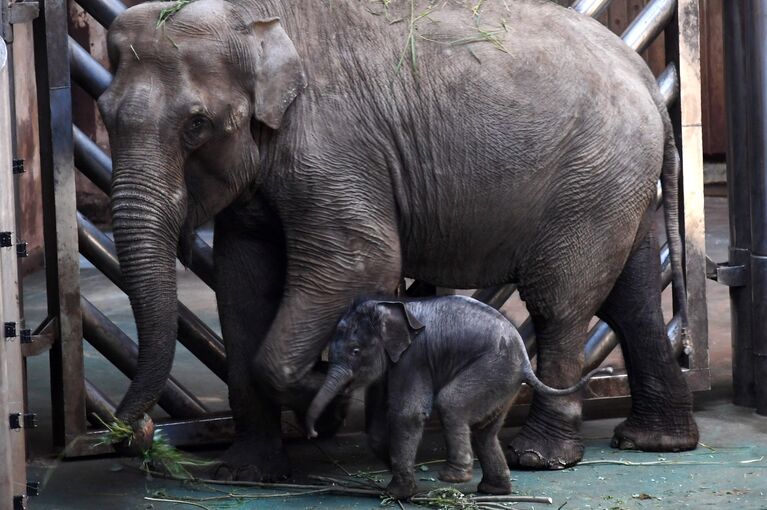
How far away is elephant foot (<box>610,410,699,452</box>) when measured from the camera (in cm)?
570

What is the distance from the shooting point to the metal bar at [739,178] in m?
6.30

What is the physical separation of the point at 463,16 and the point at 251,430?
1.77 metres

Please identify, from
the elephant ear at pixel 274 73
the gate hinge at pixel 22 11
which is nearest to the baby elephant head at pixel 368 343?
the elephant ear at pixel 274 73

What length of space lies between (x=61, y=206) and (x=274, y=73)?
1.27m

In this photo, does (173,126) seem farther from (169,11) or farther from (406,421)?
(406,421)

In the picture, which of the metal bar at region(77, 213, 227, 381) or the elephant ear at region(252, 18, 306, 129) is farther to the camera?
the metal bar at region(77, 213, 227, 381)

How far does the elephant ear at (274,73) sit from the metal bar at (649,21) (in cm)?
192

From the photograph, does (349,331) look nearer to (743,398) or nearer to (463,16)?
(463,16)

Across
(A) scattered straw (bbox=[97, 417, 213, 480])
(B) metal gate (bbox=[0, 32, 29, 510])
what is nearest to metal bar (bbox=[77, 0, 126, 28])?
(B) metal gate (bbox=[0, 32, 29, 510])

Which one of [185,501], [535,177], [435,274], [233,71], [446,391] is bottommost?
[185,501]

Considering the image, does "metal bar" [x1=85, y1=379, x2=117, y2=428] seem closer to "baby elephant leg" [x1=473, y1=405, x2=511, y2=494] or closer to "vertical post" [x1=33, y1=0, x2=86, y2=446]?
"vertical post" [x1=33, y1=0, x2=86, y2=446]

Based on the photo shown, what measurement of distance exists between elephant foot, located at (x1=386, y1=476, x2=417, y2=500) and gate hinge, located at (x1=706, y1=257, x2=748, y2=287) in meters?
2.12

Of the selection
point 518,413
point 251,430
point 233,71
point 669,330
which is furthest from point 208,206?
point 669,330

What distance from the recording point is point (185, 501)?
200 inches
